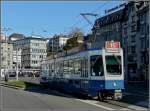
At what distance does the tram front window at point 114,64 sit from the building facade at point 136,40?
58100 millimetres

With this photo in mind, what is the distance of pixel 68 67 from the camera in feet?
117

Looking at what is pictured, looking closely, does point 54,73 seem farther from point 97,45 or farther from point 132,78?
point 132,78

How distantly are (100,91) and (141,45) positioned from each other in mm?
64744

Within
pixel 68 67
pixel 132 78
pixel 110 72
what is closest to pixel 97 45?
pixel 110 72

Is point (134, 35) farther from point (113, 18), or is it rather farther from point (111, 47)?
point (111, 47)

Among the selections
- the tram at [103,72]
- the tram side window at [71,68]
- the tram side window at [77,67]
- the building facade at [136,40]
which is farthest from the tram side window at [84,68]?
the building facade at [136,40]

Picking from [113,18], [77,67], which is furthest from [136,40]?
[77,67]

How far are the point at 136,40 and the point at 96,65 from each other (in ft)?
223

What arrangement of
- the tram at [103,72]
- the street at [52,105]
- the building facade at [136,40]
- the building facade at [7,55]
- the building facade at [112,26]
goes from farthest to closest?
1. the building facade at [7,55]
2. the building facade at [112,26]
3. the building facade at [136,40]
4. the tram at [103,72]
5. the street at [52,105]

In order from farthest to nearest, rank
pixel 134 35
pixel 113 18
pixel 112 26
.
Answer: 1. pixel 112 26
2. pixel 113 18
3. pixel 134 35

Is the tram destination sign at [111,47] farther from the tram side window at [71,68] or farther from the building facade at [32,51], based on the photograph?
the building facade at [32,51]

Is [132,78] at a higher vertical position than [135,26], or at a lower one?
lower

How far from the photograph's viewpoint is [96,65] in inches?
1168

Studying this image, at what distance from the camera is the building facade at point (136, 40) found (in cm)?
8988
